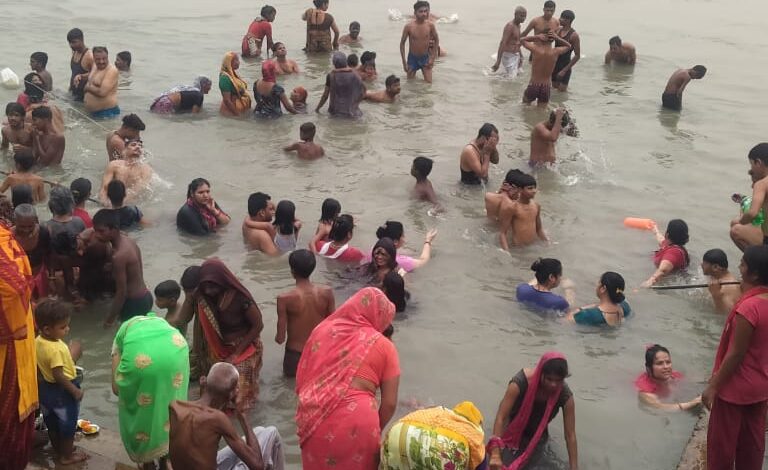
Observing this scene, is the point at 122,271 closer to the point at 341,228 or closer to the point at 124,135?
the point at 341,228

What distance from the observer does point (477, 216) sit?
9836mm

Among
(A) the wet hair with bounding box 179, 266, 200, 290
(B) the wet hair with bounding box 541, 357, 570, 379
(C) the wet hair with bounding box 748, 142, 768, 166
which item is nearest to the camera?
(B) the wet hair with bounding box 541, 357, 570, 379

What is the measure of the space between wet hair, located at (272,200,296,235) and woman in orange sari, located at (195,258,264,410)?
270 cm

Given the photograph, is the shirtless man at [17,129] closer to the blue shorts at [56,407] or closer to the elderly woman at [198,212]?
the elderly woman at [198,212]

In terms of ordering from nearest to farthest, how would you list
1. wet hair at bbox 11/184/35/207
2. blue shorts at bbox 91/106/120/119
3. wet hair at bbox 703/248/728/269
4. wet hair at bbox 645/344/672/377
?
wet hair at bbox 645/344/672/377, wet hair at bbox 703/248/728/269, wet hair at bbox 11/184/35/207, blue shorts at bbox 91/106/120/119

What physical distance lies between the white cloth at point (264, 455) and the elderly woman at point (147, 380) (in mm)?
408

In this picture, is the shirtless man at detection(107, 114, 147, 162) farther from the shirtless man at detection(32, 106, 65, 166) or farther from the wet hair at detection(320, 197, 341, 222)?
the wet hair at detection(320, 197, 341, 222)

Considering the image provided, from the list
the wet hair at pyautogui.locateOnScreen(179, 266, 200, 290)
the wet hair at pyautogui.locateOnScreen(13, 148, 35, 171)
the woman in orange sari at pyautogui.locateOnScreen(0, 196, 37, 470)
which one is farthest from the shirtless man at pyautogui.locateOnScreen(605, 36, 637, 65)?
the woman in orange sari at pyautogui.locateOnScreen(0, 196, 37, 470)

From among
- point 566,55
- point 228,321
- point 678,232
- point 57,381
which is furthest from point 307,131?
point 57,381

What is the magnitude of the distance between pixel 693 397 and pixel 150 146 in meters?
8.50

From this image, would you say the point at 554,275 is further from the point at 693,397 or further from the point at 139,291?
the point at 139,291

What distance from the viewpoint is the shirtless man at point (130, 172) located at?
31.0 ft

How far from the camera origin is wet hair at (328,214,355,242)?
315 inches

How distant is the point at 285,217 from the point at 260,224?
270 mm
